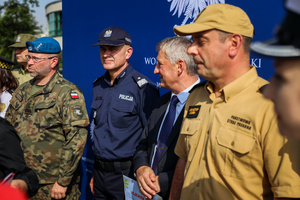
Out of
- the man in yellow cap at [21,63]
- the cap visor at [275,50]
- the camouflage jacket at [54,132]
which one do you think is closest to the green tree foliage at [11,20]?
the man in yellow cap at [21,63]

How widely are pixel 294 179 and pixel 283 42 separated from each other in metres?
0.73

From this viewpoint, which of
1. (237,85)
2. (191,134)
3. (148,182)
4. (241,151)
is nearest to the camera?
(241,151)

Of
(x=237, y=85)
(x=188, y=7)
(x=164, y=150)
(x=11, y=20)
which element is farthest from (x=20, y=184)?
(x=11, y=20)

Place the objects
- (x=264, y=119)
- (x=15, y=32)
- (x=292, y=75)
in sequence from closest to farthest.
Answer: (x=292, y=75) < (x=264, y=119) < (x=15, y=32)

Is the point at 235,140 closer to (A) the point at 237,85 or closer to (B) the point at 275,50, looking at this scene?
(A) the point at 237,85

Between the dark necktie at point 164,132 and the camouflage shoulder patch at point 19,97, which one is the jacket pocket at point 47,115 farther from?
the dark necktie at point 164,132

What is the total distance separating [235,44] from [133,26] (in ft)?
6.40

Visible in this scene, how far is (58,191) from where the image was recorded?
259cm

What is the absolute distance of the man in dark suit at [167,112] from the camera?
1.86 meters

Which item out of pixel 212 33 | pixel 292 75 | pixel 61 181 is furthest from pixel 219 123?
pixel 61 181

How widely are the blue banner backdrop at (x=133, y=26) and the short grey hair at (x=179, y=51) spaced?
0.45m

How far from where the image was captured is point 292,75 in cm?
59

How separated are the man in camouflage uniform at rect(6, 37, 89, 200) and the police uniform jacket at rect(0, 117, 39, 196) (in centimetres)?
101

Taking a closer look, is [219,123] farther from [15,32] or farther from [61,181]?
[15,32]
